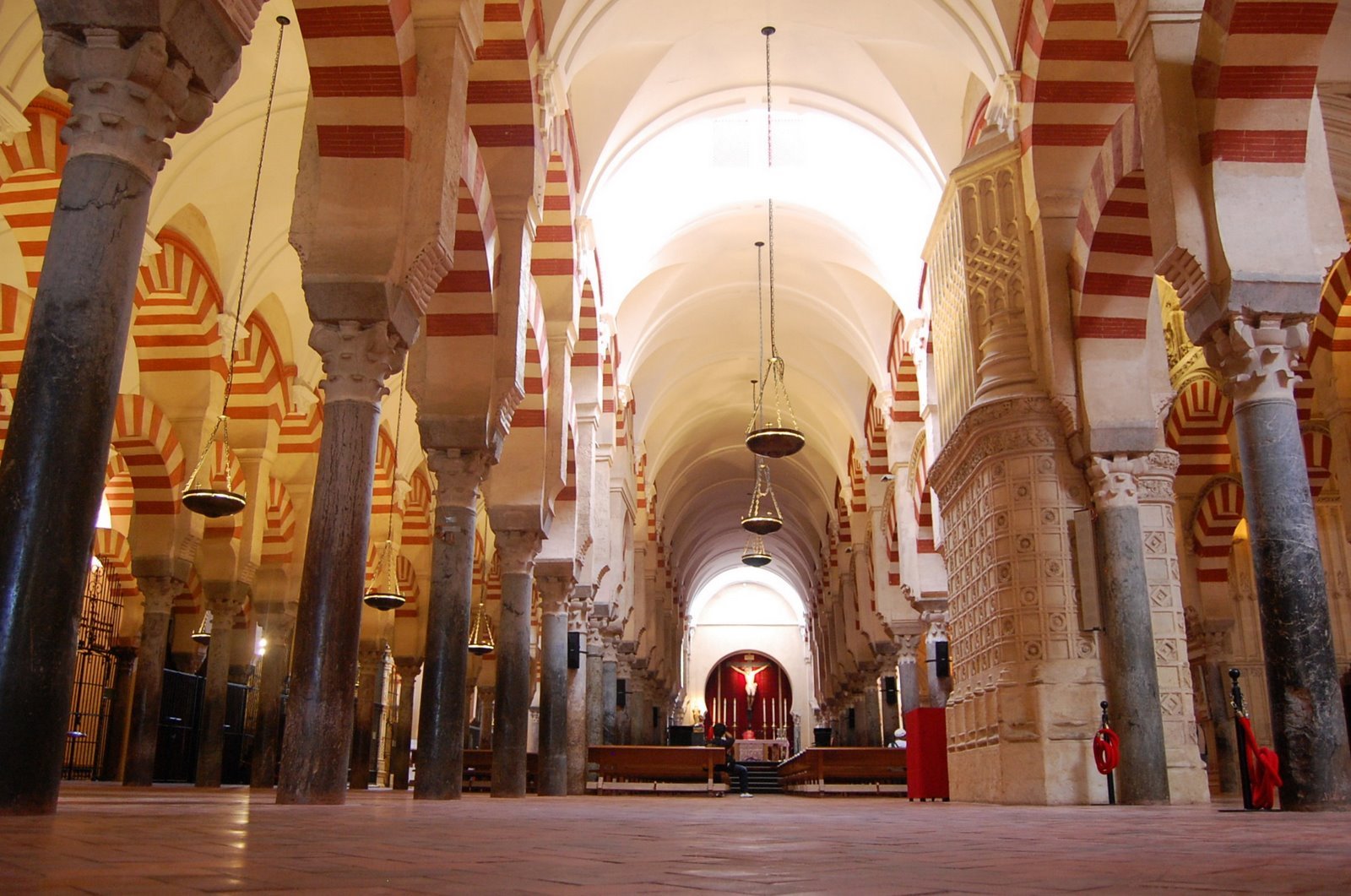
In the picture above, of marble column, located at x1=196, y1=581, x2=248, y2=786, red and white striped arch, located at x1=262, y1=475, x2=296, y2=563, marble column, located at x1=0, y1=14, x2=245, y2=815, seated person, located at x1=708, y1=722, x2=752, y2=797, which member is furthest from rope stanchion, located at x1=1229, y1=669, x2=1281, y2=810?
red and white striped arch, located at x1=262, y1=475, x2=296, y2=563

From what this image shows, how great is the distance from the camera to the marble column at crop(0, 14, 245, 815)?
3178mm

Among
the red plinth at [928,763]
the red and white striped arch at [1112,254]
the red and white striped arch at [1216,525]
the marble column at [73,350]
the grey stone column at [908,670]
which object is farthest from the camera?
the grey stone column at [908,670]

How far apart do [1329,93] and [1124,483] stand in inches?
153

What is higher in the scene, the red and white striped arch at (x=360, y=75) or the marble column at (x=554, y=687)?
the red and white striped arch at (x=360, y=75)

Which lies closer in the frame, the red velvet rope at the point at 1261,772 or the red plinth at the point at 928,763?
the red velvet rope at the point at 1261,772

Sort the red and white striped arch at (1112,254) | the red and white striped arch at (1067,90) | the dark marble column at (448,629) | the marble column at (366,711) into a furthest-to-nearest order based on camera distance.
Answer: the marble column at (366,711)
the red and white striped arch at (1067,90)
the dark marble column at (448,629)
the red and white striped arch at (1112,254)

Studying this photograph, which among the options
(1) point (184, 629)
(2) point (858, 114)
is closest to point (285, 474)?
(1) point (184, 629)

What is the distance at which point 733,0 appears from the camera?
37.1 feet

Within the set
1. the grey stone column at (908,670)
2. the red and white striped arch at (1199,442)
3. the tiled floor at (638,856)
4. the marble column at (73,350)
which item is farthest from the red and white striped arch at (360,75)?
the grey stone column at (908,670)

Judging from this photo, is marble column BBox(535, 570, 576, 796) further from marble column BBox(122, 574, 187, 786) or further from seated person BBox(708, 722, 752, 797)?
marble column BBox(122, 574, 187, 786)

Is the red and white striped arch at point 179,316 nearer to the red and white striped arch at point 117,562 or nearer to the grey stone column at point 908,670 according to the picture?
the red and white striped arch at point 117,562

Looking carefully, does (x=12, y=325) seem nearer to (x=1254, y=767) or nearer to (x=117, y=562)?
(x=117, y=562)

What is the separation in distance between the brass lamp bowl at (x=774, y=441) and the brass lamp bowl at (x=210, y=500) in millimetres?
4937

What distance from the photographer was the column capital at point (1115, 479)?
782 centimetres
